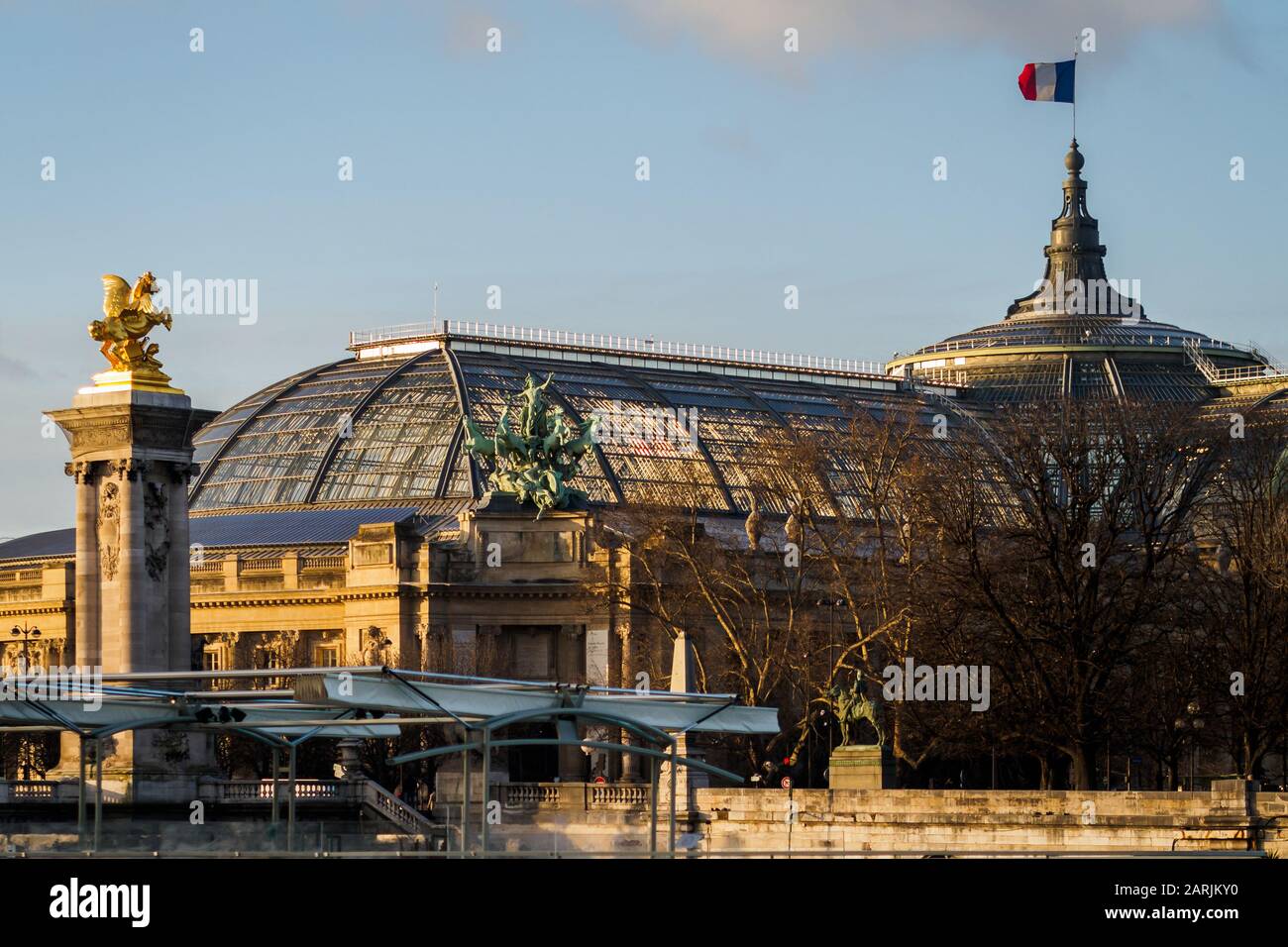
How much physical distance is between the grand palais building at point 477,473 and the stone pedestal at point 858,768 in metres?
45.1

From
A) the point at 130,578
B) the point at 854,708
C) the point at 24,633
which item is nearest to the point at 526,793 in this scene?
the point at 854,708

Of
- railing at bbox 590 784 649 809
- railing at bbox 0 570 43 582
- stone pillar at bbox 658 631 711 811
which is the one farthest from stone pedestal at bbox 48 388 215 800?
railing at bbox 0 570 43 582

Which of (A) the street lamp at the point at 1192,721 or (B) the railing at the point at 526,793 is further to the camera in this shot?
(A) the street lamp at the point at 1192,721

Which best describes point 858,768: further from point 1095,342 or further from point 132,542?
point 1095,342

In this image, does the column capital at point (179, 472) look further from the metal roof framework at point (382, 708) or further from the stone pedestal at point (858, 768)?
the stone pedestal at point (858, 768)

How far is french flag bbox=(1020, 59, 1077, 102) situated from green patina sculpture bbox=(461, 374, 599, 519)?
81.7ft

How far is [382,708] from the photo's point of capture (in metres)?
56.5

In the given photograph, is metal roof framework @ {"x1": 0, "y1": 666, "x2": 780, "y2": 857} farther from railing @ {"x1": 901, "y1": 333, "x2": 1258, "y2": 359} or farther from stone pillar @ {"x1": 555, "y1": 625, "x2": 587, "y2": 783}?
railing @ {"x1": 901, "y1": 333, "x2": 1258, "y2": 359}

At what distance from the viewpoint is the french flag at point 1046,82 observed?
142 meters

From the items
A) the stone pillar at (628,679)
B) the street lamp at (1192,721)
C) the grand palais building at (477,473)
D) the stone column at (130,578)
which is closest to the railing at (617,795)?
the stone pillar at (628,679)

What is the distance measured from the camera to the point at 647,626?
5369 inches

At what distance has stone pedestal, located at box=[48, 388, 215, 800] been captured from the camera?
83.9 metres

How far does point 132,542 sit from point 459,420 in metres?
75.4
